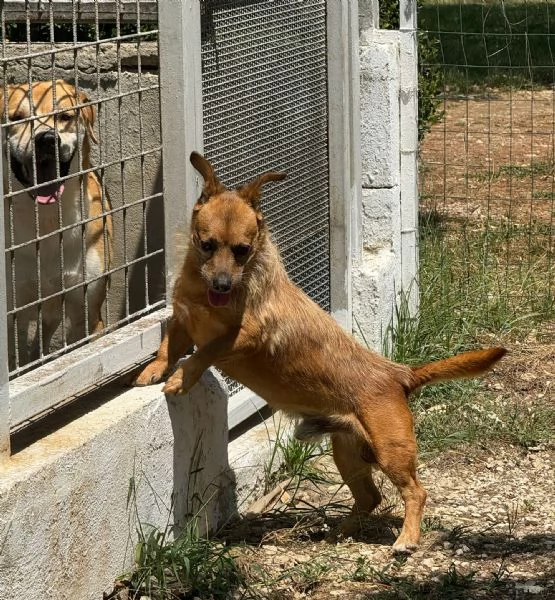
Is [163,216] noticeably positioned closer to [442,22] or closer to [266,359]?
[266,359]

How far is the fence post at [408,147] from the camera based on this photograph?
6711 millimetres

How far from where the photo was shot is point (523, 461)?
18.6 ft

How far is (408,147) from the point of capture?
6.79m

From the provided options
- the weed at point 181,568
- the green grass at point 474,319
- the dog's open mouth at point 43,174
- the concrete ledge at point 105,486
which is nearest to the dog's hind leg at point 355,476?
the concrete ledge at point 105,486

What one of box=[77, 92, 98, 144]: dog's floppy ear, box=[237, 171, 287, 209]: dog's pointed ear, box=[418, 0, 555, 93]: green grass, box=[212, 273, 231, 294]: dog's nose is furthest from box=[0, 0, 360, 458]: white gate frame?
box=[418, 0, 555, 93]: green grass

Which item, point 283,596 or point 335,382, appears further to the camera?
point 335,382

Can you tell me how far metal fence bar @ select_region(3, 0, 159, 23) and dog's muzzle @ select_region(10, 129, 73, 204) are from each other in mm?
636

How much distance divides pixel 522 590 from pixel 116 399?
162 centimetres

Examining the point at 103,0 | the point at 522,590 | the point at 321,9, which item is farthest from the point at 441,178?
the point at 522,590

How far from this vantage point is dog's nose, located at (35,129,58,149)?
4.45 m

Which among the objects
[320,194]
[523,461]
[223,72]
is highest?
[223,72]

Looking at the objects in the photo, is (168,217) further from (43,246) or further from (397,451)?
(397,451)

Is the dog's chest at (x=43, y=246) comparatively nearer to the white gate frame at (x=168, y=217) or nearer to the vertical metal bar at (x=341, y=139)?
the white gate frame at (x=168, y=217)

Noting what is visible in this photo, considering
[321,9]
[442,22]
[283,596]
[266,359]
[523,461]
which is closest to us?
[283,596]
